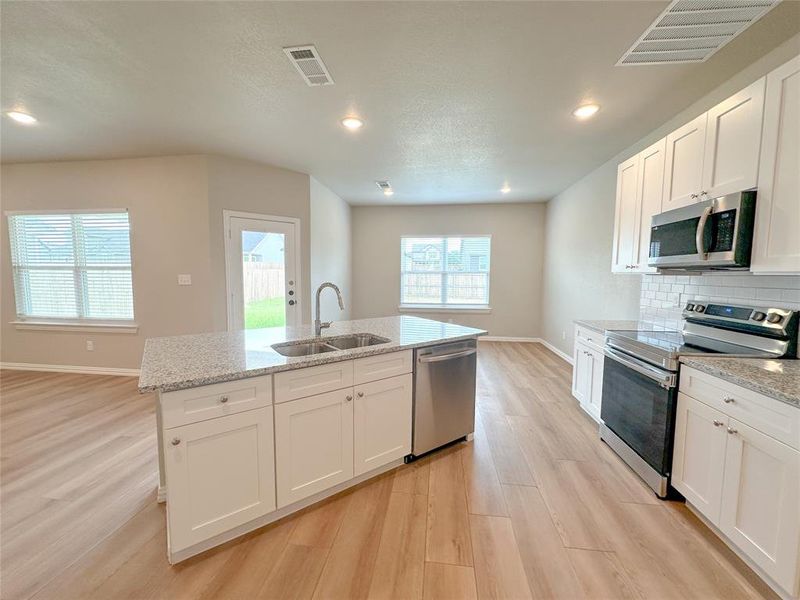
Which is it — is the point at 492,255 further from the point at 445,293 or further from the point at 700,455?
the point at 700,455

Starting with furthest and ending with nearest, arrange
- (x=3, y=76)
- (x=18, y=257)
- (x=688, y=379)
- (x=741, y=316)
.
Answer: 1. (x=18, y=257)
2. (x=3, y=76)
3. (x=741, y=316)
4. (x=688, y=379)

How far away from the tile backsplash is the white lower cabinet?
708mm

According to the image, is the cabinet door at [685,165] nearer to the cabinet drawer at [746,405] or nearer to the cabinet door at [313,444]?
the cabinet drawer at [746,405]

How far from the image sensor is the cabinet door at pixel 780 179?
4.99 ft

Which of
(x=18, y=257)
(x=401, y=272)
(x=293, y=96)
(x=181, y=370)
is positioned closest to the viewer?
(x=181, y=370)

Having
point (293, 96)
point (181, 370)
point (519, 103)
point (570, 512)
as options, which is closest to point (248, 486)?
point (181, 370)

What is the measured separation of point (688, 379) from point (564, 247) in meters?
3.73

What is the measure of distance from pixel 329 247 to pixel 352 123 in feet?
8.83

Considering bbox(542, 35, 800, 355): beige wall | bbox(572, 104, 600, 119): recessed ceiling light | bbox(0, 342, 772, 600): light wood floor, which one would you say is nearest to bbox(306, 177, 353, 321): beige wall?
bbox(0, 342, 772, 600): light wood floor

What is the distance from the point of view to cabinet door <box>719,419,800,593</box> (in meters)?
1.24

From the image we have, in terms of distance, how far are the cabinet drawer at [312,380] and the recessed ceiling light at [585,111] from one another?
269cm

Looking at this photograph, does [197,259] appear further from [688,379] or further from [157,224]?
[688,379]

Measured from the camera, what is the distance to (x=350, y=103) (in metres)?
2.55

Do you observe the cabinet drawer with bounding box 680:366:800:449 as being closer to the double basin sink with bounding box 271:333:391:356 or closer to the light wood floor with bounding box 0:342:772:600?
the light wood floor with bounding box 0:342:772:600
